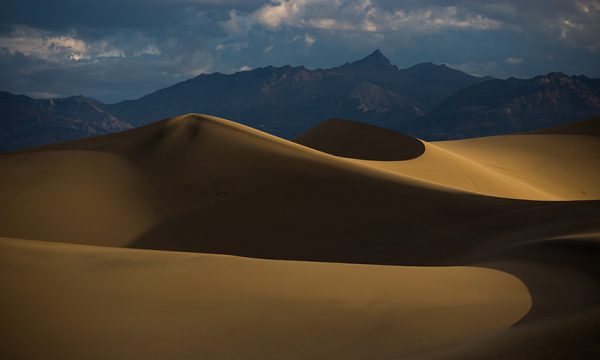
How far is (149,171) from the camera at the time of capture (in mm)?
23938

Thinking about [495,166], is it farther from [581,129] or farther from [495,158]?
[581,129]

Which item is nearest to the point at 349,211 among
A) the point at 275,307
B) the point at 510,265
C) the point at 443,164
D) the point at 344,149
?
the point at 510,265

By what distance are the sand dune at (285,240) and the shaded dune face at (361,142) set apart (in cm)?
32

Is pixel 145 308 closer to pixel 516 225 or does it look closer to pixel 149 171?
pixel 516 225

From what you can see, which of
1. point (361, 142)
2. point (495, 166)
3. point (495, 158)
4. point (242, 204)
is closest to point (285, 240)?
point (242, 204)

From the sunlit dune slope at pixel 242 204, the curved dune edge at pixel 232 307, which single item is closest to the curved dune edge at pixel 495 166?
the sunlit dune slope at pixel 242 204

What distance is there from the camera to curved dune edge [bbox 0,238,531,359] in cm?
600

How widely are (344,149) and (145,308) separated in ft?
119

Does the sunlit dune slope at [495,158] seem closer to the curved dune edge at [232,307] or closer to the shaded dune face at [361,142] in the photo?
the shaded dune face at [361,142]

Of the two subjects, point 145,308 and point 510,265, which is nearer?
point 145,308

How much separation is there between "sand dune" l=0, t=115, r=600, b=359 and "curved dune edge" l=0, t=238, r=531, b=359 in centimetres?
3

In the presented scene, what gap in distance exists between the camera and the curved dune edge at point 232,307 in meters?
6.00

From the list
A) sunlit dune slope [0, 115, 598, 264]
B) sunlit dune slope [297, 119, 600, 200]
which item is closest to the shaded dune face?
sunlit dune slope [297, 119, 600, 200]

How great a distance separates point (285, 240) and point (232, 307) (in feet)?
34.3
